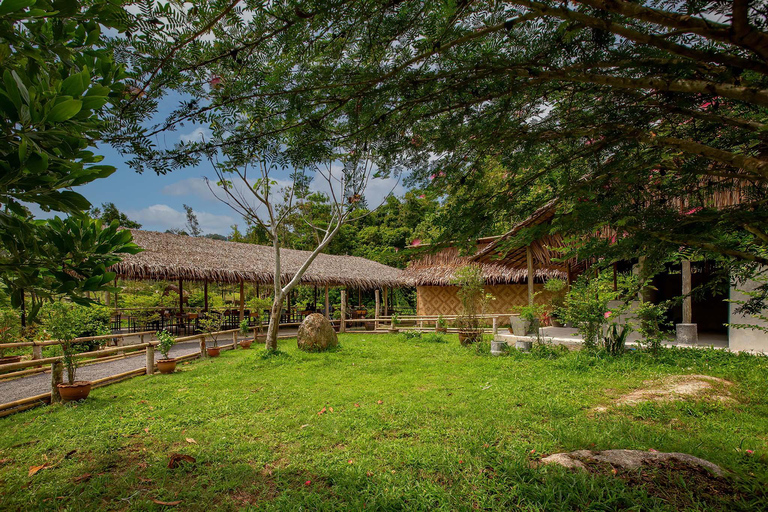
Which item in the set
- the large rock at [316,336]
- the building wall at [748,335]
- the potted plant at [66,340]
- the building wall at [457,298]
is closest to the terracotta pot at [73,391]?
the potted plant at [66,340]

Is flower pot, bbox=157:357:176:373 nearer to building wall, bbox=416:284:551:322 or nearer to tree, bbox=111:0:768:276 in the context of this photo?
tree, bbox=111:0:768:276

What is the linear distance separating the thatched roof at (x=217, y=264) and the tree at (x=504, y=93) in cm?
919

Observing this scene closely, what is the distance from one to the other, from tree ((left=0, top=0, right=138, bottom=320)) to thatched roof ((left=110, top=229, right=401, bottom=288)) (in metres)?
9.13

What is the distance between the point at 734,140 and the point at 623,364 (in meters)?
5.76

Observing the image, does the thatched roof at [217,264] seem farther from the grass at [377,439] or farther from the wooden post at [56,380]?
the grass at [377,439]

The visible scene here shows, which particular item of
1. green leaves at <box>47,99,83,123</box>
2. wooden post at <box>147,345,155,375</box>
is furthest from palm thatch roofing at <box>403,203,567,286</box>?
green leaves at <box>47,99,83,123</box>

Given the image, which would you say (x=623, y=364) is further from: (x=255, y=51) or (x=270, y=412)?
(x=255, y=51)

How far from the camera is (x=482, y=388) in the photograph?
607cm

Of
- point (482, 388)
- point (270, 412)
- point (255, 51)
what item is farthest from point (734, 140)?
point (270, 412)

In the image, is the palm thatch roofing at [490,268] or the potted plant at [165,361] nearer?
the potted plant at [165,361]

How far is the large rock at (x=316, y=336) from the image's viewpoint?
10133mm

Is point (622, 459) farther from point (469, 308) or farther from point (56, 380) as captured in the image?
point (469, 308)

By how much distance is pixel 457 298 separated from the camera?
17547mm

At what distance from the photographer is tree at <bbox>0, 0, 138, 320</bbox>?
3.51 ft
